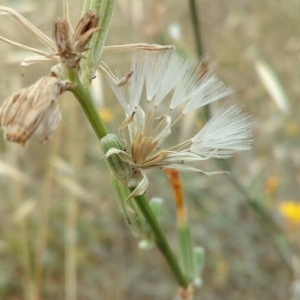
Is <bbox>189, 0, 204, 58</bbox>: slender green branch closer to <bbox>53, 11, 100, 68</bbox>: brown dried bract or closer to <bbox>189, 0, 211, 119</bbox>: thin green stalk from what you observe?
<bbox>189, 0, 211, 119</bbox>: thin green stalk

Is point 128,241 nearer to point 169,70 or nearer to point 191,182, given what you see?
point 191,182

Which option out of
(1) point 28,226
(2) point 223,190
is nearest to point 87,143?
(1) point 28,226

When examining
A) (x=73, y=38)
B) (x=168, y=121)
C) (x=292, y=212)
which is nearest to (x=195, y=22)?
(x=168, y=121)

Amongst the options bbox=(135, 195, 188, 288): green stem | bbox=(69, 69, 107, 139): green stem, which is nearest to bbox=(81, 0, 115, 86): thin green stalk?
bbox=(69, 69, 107, 139): green stem

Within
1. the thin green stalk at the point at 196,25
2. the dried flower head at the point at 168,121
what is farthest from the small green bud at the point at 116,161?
the thin green stalk at the point at 196,25

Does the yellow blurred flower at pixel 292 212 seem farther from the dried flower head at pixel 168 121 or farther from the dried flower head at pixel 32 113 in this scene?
the dried flower head at pixel 32 113

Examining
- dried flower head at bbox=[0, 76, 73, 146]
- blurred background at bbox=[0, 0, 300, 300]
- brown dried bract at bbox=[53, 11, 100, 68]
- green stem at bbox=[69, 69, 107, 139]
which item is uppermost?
brown dried bract at bbox=[53, 11, 100, 68]
